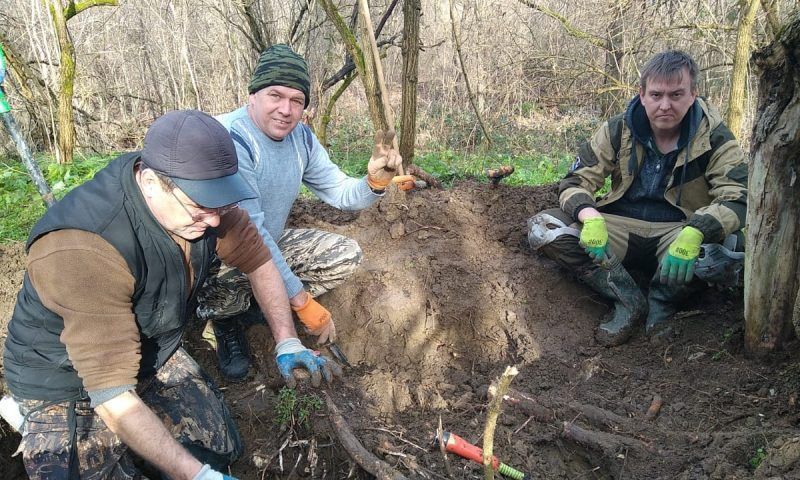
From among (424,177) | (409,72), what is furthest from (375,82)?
(424,177)

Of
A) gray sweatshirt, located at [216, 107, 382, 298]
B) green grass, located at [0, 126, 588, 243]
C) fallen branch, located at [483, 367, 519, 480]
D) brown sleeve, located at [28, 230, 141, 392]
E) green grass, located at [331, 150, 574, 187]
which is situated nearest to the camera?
fallen branch, located at [483, 367, 519, 480]

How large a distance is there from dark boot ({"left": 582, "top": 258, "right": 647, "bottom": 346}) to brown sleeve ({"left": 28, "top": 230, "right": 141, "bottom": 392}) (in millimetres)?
2523

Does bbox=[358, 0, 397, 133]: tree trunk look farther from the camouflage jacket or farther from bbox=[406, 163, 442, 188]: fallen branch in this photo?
the camouflage jacket

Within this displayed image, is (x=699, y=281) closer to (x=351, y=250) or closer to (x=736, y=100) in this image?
(x=351, y=250)

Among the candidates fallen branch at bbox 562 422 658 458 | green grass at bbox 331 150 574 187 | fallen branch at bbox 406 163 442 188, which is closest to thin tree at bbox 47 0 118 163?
green grass at bbox 331 150 574 187

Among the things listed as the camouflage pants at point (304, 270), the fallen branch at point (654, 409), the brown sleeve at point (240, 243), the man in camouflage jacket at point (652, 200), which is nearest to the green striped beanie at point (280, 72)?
the brown sleeve at point (240, 243)

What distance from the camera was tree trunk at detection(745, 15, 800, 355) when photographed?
212cm

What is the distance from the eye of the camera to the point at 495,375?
9.55 ft

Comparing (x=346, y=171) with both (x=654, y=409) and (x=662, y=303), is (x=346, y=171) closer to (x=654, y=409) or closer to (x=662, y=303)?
(x=662, y=303)

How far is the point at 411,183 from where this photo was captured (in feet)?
12.9

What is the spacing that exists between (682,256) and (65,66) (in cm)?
616

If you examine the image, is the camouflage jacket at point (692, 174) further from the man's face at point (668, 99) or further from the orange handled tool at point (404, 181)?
the orange handled tool at point (404, 181)

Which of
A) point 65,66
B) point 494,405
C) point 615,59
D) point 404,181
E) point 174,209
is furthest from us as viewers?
point 615,59

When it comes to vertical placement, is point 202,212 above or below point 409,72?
below
